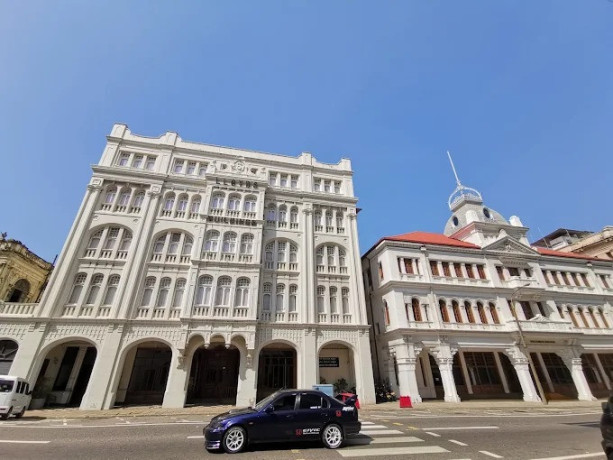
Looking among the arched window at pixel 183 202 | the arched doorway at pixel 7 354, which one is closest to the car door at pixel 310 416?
the arched doorway at pixel 7 354

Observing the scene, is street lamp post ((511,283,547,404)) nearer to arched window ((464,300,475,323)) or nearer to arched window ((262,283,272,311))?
arched window ((464,300,475,323))

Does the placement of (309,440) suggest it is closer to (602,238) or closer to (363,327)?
(363,327)

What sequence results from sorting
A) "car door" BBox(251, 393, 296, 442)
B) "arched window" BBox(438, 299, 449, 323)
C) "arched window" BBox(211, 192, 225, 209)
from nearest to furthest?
"car door" BBox(251, 393, 296, 442)
"arched window" BBox(438, 299, 449, 323)
"arched window" BBox(211, 192, 225, 209)

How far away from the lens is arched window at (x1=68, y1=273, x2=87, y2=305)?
20906 millimetres

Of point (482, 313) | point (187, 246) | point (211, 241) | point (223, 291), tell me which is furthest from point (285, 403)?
point (482, 313)

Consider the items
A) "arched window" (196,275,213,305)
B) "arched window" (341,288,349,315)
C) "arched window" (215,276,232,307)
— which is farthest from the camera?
"arched window" (341,288,349,315)

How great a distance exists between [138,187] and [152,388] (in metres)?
17.1

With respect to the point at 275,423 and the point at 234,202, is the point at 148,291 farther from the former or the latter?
the point at 275,423

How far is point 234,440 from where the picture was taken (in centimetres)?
776

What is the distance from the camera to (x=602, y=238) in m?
39.7

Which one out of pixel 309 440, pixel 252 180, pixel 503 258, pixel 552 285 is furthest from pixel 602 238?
pixel 309 440

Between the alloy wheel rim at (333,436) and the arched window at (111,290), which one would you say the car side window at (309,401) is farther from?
the arched window at (111,290)

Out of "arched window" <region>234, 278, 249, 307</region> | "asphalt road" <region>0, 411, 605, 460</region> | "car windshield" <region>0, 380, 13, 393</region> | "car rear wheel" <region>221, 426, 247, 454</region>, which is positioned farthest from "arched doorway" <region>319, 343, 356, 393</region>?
"car windshield" <region>0, 380, 13, 393</region>

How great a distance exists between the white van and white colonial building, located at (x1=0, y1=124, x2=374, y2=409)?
12.0ft
